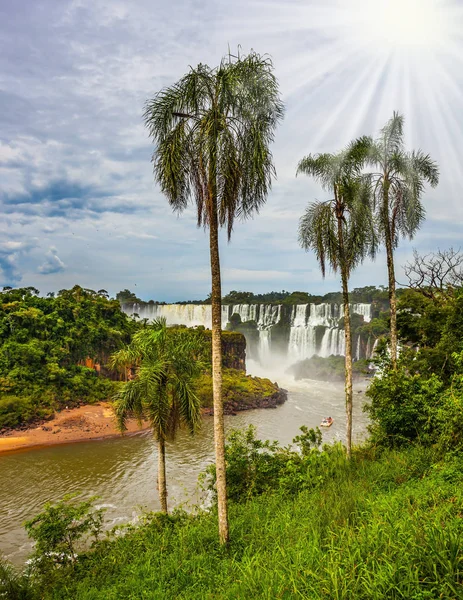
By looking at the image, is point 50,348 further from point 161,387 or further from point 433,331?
point 433,331

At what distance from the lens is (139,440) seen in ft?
87.0

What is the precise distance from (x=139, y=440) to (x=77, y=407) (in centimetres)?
926

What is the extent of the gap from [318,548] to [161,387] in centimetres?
618

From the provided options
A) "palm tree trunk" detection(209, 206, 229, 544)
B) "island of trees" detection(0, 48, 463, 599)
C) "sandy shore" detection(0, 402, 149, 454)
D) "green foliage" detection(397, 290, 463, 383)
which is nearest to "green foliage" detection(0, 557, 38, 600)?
"island of trees" detection(0, 48, 463, 599)

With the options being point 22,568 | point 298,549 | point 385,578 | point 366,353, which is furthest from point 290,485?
point 366,353

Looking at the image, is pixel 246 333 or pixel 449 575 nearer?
pixel 449 575

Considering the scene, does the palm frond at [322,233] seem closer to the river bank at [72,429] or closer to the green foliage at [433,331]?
the green foliage at [433,331]

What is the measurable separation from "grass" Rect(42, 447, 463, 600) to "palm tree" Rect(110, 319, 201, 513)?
2.27 meters

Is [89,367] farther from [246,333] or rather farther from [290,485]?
[290,485]

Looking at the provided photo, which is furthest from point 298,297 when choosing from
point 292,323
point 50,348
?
point 50,348

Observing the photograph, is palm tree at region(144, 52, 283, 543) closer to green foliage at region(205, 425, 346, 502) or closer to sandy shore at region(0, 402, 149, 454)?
green foliage at region(205, 425, 346, 502)

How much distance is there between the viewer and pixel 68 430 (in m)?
28.1

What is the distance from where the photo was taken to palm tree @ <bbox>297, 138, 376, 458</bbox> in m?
10.2

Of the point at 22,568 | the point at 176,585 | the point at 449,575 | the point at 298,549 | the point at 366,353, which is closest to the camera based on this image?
the point at 449,575
